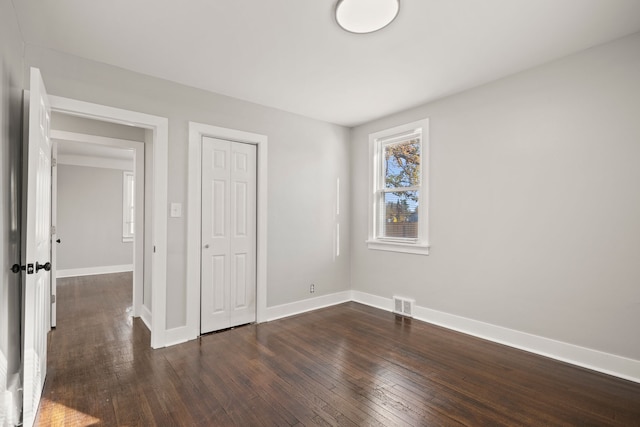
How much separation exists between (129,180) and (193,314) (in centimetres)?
569

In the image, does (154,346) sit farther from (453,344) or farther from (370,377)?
(453,344)

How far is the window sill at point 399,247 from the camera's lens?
3.84 m

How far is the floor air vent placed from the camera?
3.96 metres

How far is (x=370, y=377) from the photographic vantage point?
8.20 feet

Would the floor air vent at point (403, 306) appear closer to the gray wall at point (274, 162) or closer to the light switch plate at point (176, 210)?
the gray wall at point (274, 162)

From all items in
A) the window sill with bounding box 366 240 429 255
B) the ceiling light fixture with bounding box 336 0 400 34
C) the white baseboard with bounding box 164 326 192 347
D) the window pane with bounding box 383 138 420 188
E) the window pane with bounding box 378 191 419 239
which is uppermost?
the ceiling light fixture with bounding box 336 0 400 34

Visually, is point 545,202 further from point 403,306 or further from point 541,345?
point 403,306

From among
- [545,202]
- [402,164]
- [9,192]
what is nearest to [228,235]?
[9,192]

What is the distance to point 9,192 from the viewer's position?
2037 mm

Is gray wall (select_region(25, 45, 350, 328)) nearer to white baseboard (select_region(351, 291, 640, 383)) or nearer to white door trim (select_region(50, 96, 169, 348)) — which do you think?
white door trim (select_region(50, 96, 169, 348))

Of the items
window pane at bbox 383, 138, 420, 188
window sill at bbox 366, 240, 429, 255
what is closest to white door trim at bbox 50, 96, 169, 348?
window sill at bbox 366, 240, 429, 255

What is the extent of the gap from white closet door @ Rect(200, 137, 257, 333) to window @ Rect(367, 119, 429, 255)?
5.64ft

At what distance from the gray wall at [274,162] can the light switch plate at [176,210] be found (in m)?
0.05

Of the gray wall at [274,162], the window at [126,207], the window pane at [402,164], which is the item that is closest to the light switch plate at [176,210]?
the gray wall at [274,162]
